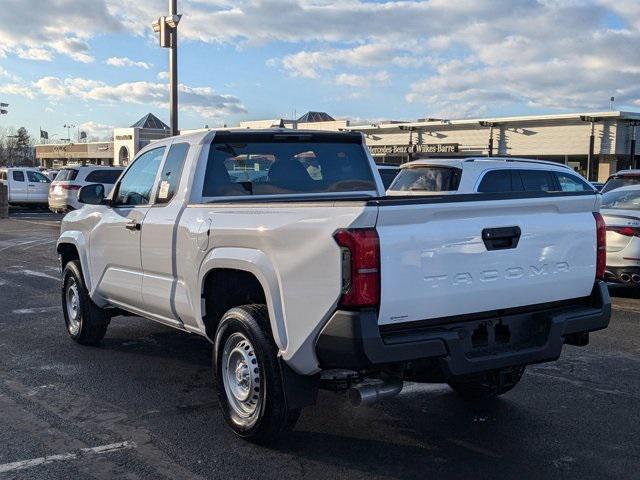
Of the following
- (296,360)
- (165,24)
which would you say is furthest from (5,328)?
(165,24)

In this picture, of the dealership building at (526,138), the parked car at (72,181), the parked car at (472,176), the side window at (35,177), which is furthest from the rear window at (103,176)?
the dealership building at (526,138)

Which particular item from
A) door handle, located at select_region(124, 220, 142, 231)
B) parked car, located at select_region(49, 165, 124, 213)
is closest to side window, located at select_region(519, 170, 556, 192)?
door handle, located at select_region(124, 220, 142, 231)

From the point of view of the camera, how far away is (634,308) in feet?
30.0

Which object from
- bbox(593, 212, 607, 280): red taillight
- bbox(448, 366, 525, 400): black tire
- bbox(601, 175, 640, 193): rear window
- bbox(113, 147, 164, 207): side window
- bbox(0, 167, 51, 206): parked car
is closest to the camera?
bbox(593, 212, 607, 280): red taillight

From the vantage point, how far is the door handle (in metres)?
5.87

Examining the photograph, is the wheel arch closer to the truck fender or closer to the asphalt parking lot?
the asphalt parking lot

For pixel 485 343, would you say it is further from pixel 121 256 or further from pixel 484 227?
pixel 121 256

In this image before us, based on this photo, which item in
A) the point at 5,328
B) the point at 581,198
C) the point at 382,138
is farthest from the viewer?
the point at 382,138

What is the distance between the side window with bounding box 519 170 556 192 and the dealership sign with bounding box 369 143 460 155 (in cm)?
3781

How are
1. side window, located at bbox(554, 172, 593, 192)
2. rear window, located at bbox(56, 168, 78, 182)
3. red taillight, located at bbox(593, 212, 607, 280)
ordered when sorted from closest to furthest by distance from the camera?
red taillight, located at bbox(593, 212, 607, 280) → side window, located at bbox(554, 172, 593, 192) → rear window, located at bbox(56, 168, 78, 182)

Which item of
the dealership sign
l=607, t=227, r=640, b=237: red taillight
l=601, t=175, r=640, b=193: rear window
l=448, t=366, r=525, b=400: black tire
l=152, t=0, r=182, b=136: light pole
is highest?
l=152, t=0, r=182, b=136: light pole

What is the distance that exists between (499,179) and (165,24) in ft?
33.8

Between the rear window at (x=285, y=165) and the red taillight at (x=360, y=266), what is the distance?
205 centimetres

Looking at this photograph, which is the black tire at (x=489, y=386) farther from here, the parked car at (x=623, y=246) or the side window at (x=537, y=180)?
the side window at (x=537, y=180)
